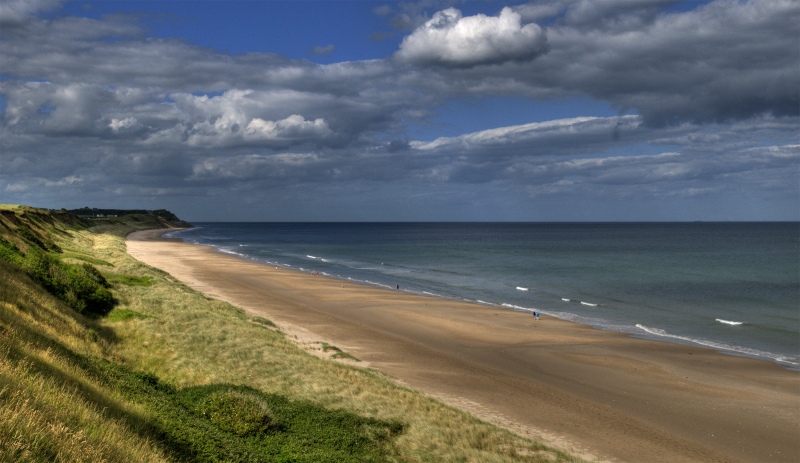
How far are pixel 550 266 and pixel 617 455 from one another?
66.3m

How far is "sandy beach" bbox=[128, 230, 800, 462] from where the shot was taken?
62.3ft

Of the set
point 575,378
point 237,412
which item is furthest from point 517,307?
point 237,412

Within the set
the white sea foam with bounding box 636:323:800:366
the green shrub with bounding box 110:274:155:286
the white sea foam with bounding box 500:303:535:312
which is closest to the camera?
the white sea foam with bounding box 636:323:800:366

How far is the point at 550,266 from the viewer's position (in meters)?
82.1

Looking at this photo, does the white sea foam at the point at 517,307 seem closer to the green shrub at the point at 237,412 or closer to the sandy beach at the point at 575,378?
the sandy beach at the point at 575,378

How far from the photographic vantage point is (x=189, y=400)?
51.5ft

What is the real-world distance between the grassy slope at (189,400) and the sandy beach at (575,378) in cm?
316

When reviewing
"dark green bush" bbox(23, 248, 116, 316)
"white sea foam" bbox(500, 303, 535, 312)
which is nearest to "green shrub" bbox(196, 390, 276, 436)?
"dark green bush" bbox(23, 248, 116, 316)

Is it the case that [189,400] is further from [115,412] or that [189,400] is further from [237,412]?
[115,412]

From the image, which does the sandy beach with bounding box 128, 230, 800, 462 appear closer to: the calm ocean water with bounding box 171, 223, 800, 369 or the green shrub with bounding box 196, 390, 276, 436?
the calm ocean water with bounding box 171, 223, 800, 369

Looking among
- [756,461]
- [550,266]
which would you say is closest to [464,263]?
[550,266]

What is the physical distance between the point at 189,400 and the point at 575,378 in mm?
17496

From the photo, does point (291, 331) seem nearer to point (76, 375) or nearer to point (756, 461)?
point (76, 375)

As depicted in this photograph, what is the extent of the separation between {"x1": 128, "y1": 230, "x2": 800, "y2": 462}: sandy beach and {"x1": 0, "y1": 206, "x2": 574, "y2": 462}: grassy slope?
3.16 metres
